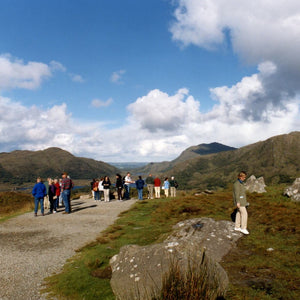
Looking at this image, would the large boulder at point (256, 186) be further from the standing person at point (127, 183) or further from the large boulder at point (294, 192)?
the standing person at point (127, 183)

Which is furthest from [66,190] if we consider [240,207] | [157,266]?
[157,266]

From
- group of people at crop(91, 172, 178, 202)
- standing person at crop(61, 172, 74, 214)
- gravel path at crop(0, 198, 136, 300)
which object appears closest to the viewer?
gravel path at crop(0, 198, 136, 300)

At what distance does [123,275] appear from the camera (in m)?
5.40

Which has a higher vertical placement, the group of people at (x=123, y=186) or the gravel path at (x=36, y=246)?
the group of people at (x=123, y=186)

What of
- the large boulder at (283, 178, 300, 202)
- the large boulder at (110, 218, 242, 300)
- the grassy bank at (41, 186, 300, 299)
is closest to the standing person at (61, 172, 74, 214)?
the grassy bank at (41, 186, 300, 299)

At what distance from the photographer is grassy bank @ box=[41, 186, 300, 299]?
5359 millimetres

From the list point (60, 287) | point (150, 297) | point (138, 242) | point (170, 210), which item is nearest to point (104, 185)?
point (170, 210)

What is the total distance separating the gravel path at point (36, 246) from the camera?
20.2 feet

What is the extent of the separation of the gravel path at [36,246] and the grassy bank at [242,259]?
529mm

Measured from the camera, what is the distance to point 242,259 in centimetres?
705

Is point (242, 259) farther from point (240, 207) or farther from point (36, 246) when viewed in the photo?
point (36, 246)

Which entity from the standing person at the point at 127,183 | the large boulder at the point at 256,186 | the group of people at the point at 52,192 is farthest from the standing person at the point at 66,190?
the large boulder at the point at 256,186

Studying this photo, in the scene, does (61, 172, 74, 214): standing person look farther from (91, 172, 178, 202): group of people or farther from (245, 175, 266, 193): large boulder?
(245, 175, 266, 193): large boulder

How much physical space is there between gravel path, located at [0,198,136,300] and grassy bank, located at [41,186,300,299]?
529 mm
